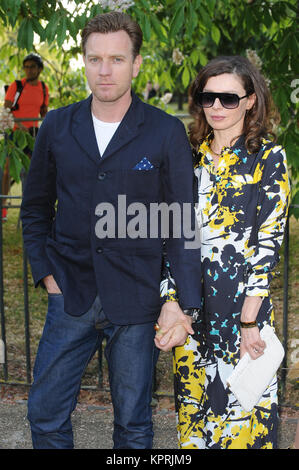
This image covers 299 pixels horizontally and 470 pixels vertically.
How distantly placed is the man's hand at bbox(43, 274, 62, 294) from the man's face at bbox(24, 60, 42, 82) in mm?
5920

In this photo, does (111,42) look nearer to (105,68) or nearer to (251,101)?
(105,68)

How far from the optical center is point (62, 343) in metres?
2.73

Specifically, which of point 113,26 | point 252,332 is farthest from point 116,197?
point 252,332

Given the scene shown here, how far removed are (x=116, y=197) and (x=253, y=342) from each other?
0.78 metres

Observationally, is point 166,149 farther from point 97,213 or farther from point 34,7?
point 34,7

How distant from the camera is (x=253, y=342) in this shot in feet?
8.87

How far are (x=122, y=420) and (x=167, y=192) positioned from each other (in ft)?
3.06

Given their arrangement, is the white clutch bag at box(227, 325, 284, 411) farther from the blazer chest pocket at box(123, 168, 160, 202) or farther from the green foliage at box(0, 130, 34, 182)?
the green foliage at box(0, 130, 34, 182)

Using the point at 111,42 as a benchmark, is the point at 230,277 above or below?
below

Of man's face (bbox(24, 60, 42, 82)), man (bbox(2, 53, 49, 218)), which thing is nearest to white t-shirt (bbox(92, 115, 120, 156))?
man (bbox(2, 53, 49, 218))

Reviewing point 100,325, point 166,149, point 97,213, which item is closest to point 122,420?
point 100,325

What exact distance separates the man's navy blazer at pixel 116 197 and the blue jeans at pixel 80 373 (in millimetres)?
65

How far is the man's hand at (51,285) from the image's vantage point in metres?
2.83

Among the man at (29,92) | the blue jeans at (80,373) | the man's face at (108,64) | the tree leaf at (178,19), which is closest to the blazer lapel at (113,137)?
the man's face at (108,64)
